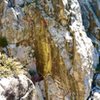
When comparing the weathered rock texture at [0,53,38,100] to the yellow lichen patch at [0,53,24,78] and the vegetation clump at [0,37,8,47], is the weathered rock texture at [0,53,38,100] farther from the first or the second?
the vegetation clump at [0,37,8,47]

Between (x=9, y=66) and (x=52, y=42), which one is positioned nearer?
(x=9, y=66)

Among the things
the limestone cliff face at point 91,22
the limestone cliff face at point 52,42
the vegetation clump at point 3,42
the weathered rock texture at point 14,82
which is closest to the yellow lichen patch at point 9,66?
the weathered rock texture at point 14,82

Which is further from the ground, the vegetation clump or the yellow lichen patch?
the vegetation clump

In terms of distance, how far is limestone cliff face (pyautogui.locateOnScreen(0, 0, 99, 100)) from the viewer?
15.3 m

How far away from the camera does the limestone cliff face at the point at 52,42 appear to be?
50.2ft

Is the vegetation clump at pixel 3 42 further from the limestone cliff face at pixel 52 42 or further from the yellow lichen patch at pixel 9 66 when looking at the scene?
the yellow lichen patch at pixel 9 66

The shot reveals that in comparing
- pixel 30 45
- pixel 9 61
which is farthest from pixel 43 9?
pixel 9 61

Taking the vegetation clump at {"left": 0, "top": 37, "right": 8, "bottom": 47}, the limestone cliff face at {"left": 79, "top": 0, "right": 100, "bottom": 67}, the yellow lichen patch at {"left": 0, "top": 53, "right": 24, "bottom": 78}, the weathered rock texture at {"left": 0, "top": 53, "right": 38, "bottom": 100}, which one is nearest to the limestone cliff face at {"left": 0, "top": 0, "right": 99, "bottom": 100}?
the vegetation clump at {"left": 0, "top": 37, "right": 8, "bottom": 47}

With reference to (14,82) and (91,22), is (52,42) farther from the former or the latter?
(91,22)

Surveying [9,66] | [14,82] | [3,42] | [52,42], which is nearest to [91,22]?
[52,42]

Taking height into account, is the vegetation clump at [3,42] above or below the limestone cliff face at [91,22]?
above

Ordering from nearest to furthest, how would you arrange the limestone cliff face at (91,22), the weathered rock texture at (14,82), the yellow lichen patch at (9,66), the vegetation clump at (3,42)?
the weathered rock texture at (14,82) < the yellow lichen patch at (9,66) < the vegetation clump at (3,42) < the limestone cliff face at (91,22)

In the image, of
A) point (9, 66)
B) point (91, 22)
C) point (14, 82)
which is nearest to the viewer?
point (14, 82)

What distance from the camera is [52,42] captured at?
50.3ft
